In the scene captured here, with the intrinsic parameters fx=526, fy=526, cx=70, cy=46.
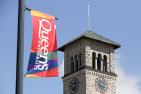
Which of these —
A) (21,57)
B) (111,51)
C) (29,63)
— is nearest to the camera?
(21,57)

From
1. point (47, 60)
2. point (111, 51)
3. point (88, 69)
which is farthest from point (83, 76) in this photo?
point (47, 60)

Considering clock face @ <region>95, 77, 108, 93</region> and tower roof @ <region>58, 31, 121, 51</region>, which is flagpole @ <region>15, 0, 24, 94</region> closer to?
clock face @ <region>95, 77, 108, 93</region>

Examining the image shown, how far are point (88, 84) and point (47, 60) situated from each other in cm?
4874

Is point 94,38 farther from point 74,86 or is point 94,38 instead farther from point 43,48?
point 43,48

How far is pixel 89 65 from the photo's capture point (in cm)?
6931

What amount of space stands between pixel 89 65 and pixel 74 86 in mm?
3600

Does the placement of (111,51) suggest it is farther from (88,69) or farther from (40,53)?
(40,53)

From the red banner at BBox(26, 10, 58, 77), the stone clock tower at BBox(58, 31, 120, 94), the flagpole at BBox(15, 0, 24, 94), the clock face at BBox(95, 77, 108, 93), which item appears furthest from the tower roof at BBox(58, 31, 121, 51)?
the flagpole at BBox(15, 0, 24, 94)

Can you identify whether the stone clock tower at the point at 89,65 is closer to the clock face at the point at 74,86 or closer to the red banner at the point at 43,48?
the clock face at the point at 74,86

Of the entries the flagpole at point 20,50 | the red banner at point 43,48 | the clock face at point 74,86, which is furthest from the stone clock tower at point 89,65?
the flagpole at point 20,50

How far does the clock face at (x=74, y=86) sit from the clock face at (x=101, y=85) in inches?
107

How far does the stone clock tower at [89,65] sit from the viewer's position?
2714 inches

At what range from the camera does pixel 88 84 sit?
224 feet

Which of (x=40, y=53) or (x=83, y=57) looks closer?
(x=40, y=53)
